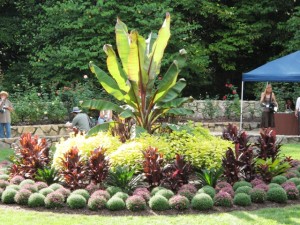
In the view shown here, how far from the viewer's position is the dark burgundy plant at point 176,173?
9367 mm

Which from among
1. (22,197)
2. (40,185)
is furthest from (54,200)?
(40,185)

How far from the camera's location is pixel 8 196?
9016 millimetres

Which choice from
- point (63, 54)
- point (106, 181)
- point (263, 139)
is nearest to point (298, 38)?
point (63, 54)

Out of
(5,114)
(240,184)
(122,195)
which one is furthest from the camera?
(5,114)

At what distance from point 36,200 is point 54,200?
0.28 metres

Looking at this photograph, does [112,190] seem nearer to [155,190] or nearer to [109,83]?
[155,190]

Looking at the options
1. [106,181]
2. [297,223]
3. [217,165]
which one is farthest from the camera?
[217,165]

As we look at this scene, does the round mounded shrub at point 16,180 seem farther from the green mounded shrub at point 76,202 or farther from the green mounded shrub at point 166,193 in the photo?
the green mounded shrub at point 166,193

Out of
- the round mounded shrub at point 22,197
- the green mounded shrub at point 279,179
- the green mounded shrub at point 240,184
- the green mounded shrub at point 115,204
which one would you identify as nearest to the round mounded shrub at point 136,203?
the green mounded shrub at point 115,204

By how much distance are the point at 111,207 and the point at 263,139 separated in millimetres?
3939

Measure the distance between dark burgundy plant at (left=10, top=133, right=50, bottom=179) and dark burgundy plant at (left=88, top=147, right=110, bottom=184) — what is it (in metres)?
1.14

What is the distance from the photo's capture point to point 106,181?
959cm

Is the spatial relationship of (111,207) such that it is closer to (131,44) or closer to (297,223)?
(297,223)

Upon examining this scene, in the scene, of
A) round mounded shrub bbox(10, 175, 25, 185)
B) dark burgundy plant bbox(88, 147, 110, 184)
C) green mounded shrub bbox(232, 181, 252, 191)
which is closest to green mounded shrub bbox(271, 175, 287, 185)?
green mounded shrub bbox(232, 181, 252, 191)
